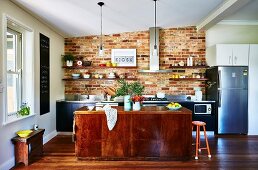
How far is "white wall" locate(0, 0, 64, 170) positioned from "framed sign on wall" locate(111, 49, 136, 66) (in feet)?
4.48

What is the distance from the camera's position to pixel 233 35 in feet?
19.7

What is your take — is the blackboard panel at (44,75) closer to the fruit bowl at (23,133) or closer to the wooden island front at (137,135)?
the fruit bowl at (23,133)

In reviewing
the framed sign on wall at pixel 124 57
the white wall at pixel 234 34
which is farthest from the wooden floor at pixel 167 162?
→ the white wall at pixel 234 34

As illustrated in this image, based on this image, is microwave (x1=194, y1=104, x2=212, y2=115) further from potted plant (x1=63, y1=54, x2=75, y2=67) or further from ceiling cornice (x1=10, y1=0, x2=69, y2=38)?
ceiling cornice (x1=10, y1=0, x2=69, y2=38)

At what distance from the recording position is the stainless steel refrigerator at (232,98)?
18.2ft

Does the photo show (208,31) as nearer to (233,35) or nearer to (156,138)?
(233,35)

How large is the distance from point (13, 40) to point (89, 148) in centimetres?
225

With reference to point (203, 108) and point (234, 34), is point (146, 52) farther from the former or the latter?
point (234, 34)

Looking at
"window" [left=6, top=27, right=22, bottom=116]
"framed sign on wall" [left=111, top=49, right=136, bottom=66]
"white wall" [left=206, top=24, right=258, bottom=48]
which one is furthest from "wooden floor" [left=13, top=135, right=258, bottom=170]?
"white wall" [left=206, top=24, right=258, bottom=48]

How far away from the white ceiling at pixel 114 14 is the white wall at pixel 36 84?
157mm

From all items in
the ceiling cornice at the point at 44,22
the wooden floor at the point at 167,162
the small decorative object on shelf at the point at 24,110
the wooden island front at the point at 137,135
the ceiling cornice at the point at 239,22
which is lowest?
the wooden floor at the point at 167,162

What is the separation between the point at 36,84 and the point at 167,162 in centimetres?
278

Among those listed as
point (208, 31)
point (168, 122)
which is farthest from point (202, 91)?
point (168, 122)

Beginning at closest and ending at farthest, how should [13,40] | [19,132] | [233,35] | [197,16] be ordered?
[19,132]
[13,40]
[197,16]
[233,35]
